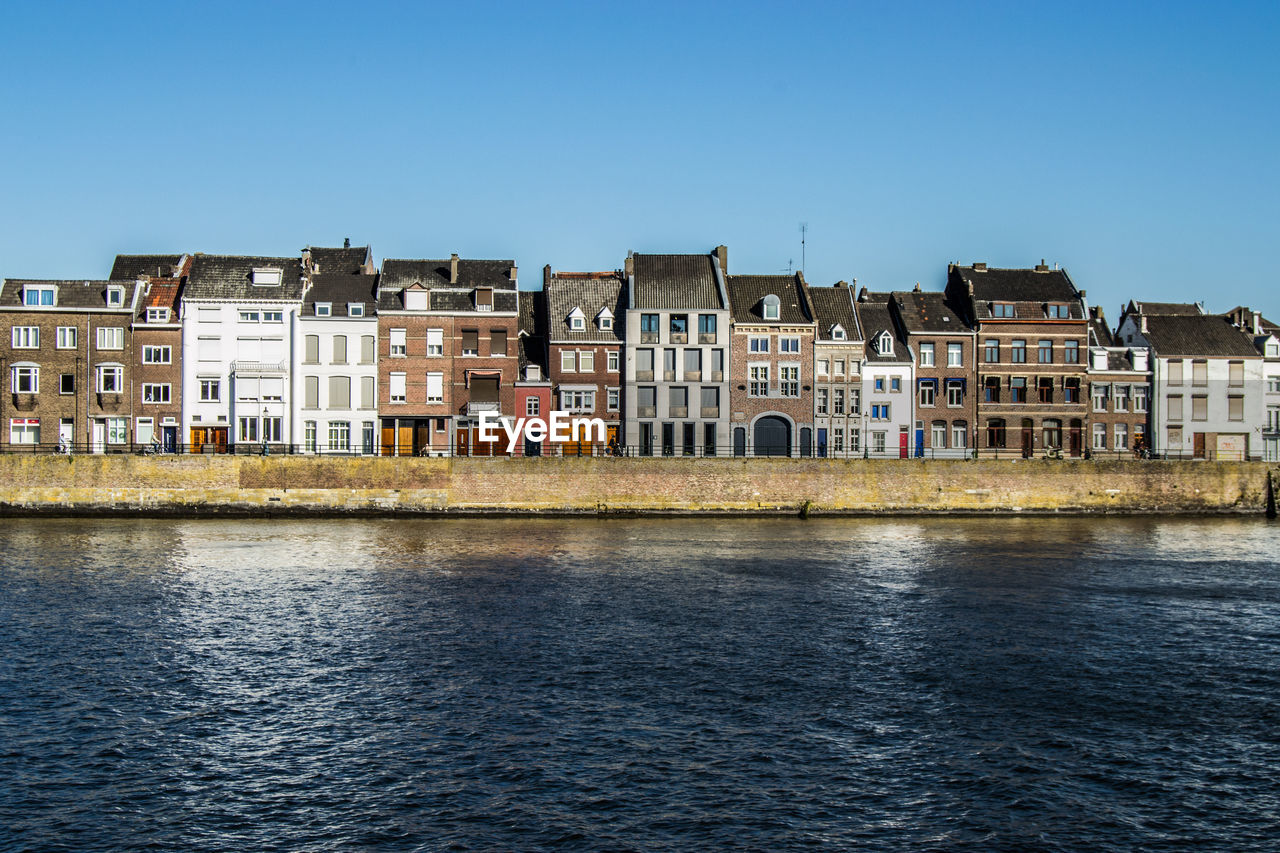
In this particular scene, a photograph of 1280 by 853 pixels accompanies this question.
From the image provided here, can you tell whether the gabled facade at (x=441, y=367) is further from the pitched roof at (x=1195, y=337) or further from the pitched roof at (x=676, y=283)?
the pitched roof at (x=1195, y=337)

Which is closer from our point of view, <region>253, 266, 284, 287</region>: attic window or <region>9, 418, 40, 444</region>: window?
<region>9, 418, 40, 444</region>: window

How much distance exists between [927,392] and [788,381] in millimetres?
9907

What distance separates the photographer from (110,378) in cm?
6944

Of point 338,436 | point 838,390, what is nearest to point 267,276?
point 338,436

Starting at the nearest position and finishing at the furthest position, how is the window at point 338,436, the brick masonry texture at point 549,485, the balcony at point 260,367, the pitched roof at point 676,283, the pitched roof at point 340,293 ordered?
the brick masonry texture at point 549,485
the balcony at point 260,367
the window at point 338,436
the pitched roof at point 340,293
the pitched roof at point 676,283

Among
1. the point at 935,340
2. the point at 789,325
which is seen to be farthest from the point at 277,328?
the point at 935,340

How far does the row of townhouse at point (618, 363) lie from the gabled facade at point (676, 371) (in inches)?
5.9

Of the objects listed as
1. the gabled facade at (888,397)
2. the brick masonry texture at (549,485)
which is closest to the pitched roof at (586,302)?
the brick masonry texture at (549,485)

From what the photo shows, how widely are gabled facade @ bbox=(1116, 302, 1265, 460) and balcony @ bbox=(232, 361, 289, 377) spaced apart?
198ft

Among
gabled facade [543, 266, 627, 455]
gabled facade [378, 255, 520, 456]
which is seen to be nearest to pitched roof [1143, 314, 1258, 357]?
gabled facade [543, 266, 627, 455]

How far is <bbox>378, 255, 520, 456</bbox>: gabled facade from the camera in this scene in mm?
70312

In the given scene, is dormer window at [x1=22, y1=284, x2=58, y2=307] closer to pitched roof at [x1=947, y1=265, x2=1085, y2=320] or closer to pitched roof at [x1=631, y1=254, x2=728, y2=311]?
pitched roof at [x1=631, y1=254, x2=728, y2=311]

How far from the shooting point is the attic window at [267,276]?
71062 millimetres

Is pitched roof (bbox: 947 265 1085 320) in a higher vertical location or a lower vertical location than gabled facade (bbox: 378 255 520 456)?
higher
